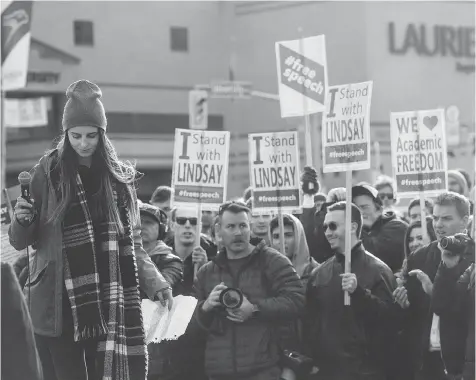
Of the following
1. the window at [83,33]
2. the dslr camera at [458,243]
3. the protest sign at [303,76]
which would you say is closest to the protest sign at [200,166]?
the protest sign at [303,76]

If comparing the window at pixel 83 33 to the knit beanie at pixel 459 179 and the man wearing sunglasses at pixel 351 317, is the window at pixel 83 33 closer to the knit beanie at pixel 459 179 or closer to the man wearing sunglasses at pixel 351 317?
the knit beanie at pixel 459 179

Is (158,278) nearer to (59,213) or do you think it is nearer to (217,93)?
(59,213)

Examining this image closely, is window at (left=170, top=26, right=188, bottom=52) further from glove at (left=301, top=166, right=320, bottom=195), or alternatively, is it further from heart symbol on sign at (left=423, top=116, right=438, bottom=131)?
heart symbol on sign at (left=423, top=116, right=438, bottom=131)

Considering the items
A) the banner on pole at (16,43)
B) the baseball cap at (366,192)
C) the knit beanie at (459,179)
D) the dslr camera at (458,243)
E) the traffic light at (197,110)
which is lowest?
the dslr camera at (458,243)

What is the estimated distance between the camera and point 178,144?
418 inches

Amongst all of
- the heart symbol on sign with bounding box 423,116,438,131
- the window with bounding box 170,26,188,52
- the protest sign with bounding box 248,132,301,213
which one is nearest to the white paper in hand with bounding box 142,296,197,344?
the protest sign with bounding box 248,132,301,213

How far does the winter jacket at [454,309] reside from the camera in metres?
7.37

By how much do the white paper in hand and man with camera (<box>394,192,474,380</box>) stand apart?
1379 mm

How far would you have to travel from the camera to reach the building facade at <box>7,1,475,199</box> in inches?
1478

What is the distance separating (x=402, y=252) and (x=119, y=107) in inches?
1200

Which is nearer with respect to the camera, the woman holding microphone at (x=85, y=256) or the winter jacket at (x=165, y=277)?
the woman holding microphone at (x=85, y=256)

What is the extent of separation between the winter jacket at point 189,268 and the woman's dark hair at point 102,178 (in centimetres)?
262

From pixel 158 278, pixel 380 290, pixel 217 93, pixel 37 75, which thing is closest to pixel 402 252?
pixel 380 290

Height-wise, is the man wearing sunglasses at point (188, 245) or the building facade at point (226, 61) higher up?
the building facade at point (226, 61)
